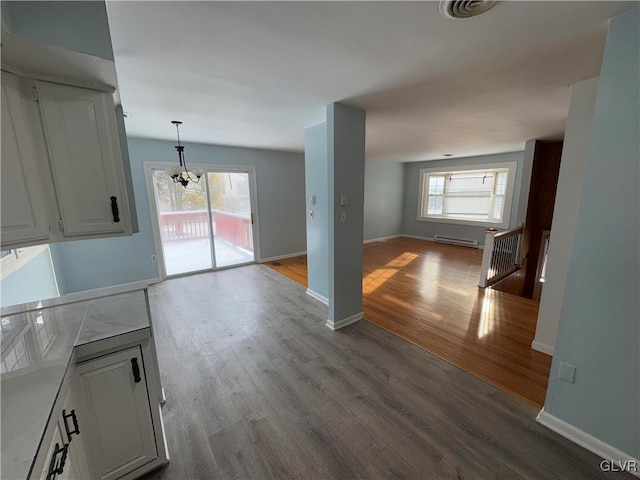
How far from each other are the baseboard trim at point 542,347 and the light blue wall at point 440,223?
4285 millimetres

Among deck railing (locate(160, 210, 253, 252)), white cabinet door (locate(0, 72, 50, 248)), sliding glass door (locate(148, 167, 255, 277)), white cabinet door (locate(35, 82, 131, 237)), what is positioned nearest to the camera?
white cabinet door (locate(0, 72, 50, 248))

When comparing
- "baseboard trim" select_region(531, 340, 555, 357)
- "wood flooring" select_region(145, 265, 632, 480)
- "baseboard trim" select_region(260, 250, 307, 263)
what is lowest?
"wood flooring" select_region(145, 265, 632, 480)

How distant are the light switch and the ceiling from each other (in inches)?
73.7

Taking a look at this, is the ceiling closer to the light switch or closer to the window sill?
the light switch

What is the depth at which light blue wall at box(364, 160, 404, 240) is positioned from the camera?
7159 millimetres

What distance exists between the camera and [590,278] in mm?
1413

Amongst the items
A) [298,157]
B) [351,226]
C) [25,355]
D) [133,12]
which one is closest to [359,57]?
[133,12]

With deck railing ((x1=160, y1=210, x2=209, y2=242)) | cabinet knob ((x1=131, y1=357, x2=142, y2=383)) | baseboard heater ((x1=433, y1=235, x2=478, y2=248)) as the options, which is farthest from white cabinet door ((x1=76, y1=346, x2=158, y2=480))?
baseboard heater ((x1=433, y1=235, x2=478, y2=248))

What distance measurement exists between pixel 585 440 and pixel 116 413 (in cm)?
257

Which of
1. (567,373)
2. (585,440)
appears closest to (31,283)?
(567,373)

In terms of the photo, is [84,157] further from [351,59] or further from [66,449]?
[351,59]

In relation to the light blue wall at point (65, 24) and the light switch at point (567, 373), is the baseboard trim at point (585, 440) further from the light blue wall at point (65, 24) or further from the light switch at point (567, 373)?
the light blue wall at point (65, 24)

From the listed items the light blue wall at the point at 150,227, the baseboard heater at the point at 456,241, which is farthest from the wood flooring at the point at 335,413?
the baseboard heater at the point at 456,241

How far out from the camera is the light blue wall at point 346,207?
8.32ft
